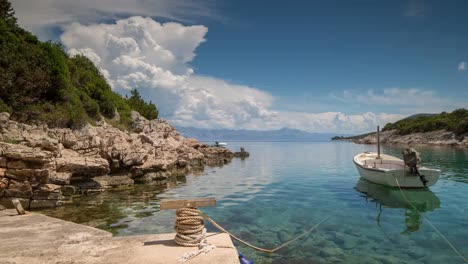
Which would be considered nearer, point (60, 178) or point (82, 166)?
point (60, 178)

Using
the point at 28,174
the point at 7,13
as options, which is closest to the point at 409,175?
the point at 28,174

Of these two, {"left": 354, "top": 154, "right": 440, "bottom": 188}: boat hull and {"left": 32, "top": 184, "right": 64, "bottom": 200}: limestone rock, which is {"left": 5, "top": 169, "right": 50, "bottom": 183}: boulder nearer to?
{"left": 32, "top": 184, "right": 64, "bottom": 200}: limestone rock

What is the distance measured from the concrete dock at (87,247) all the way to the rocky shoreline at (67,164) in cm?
837

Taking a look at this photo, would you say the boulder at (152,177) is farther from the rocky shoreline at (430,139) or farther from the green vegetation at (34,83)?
the rocky shoreline at (430,139)

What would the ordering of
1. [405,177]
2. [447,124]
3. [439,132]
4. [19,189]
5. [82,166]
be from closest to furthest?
[19,189], [82,166], [405,177], [439,132], [447,124]

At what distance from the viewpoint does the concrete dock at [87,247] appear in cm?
507

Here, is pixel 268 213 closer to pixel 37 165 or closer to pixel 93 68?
pixel 37 165

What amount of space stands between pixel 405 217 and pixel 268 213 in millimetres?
6323

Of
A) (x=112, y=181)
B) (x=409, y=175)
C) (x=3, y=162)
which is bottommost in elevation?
(x=112, y=181)

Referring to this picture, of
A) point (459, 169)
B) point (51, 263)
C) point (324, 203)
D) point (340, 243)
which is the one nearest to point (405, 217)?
point (324, 203)

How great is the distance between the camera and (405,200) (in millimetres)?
17203

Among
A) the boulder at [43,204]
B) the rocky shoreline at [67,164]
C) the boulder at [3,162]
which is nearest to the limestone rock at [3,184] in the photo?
the rocky shoreline at [67,164]

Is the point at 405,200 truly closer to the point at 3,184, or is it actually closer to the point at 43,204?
the point at 43,204

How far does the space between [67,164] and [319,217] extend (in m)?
14.7
